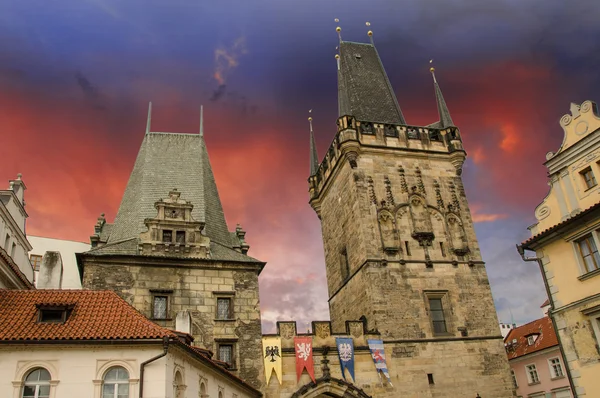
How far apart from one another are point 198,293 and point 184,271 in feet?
3.81

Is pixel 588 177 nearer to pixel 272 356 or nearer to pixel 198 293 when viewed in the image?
pixel 272 356

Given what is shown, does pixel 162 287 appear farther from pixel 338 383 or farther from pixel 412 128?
pixel 412 128

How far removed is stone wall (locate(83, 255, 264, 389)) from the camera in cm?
2192

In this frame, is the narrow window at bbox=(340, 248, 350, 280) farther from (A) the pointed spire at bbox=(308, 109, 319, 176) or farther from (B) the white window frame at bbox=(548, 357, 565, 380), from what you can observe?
(B) the white window frame at bbox=(548, 357, 565, 380)

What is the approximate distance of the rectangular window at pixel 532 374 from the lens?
124 feet

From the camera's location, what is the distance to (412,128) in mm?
31984

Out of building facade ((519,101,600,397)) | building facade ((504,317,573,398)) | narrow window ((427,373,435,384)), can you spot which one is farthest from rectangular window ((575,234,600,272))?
building facade ((504,317,573,398))

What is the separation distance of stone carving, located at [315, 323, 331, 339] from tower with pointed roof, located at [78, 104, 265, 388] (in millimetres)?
2875

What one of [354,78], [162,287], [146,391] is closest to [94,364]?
[146,391]

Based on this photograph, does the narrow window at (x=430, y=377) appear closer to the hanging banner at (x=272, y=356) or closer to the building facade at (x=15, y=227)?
the hanging banner at (x=272, y=356)

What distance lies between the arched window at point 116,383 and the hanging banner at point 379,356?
43.3 feet

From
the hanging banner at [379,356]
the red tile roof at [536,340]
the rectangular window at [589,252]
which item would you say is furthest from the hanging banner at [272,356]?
the red tile roof at [536,340]

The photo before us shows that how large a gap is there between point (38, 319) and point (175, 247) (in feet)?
32.1

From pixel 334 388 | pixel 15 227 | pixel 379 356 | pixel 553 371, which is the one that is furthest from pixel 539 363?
pixel 15 227
